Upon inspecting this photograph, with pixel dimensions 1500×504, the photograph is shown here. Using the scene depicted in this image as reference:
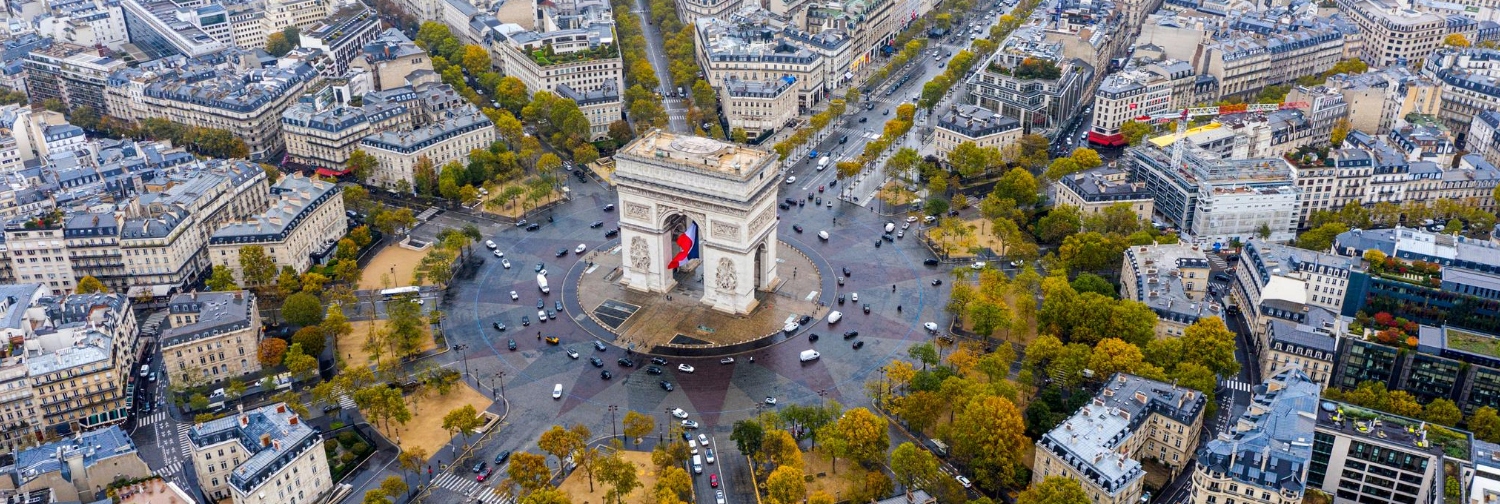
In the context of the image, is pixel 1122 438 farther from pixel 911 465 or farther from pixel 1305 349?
pixel 1305 349

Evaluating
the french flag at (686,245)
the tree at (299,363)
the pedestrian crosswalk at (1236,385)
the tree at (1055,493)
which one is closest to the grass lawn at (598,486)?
the tree at (299,363)

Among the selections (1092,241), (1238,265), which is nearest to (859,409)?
(1092,241)

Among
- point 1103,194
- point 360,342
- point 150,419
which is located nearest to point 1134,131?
point 1103,194

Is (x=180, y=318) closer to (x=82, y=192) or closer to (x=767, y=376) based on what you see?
(x=82, y=192)

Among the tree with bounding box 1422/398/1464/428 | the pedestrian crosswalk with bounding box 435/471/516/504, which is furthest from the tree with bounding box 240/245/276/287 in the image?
the tree with bounding box 1422/398/1464/428

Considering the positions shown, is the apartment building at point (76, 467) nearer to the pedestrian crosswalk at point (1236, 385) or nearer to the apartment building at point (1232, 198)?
the pedestrian crosswalk at point (1236, 385)

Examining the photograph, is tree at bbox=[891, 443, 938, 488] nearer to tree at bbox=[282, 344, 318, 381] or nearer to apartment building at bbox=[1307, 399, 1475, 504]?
apartment building at bbox=[1307, 399, 1475, 504]
